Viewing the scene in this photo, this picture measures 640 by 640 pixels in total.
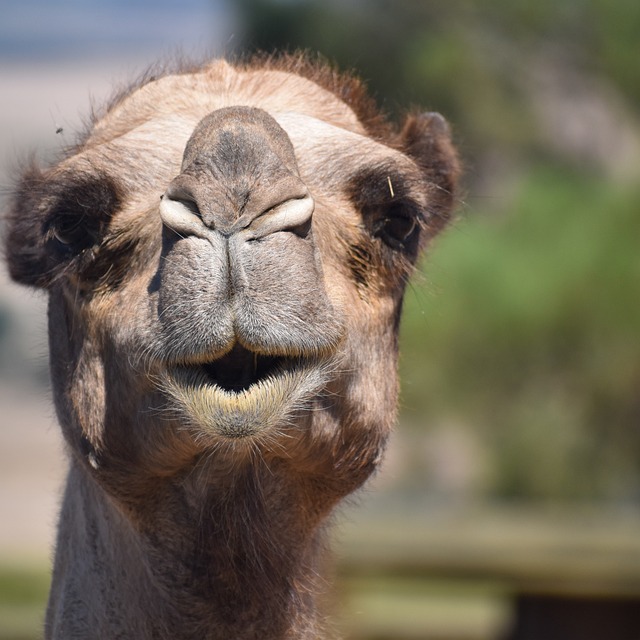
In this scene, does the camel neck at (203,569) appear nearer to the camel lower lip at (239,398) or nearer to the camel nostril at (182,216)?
the camel lower lip at (239,398)

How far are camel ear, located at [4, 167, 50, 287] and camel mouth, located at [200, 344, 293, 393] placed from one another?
79 centimetres

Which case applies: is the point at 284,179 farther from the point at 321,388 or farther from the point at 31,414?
the point at 31,414

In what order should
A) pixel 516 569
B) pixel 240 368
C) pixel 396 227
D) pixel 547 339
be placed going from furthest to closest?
1. pixel 547 339
2. pixel 516 569
3. pixel 396 227
4. pixel 240 368

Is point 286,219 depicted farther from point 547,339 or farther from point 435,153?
point 547,339

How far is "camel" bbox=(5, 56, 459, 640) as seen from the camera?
3.19 m

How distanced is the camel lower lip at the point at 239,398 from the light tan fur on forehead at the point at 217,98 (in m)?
1.02

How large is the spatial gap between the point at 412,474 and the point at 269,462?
19524 millimetres

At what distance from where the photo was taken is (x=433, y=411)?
819 inches

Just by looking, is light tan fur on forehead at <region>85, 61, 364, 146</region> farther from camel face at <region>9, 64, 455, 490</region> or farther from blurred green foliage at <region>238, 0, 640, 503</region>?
blurred green foliage at <region>238, 0, 640, 503</region>

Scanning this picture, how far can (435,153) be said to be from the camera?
450 centimetres

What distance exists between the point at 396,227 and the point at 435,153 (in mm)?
729

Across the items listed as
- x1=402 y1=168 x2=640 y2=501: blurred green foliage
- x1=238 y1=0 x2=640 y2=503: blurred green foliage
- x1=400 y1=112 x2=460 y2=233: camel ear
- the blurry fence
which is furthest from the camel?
x1=402 y1=168 x2=640 y2=501: blurred green foliage

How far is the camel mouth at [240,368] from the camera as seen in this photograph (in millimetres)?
3232

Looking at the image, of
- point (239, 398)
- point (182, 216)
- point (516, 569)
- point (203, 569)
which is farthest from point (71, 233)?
point (516, 569)
